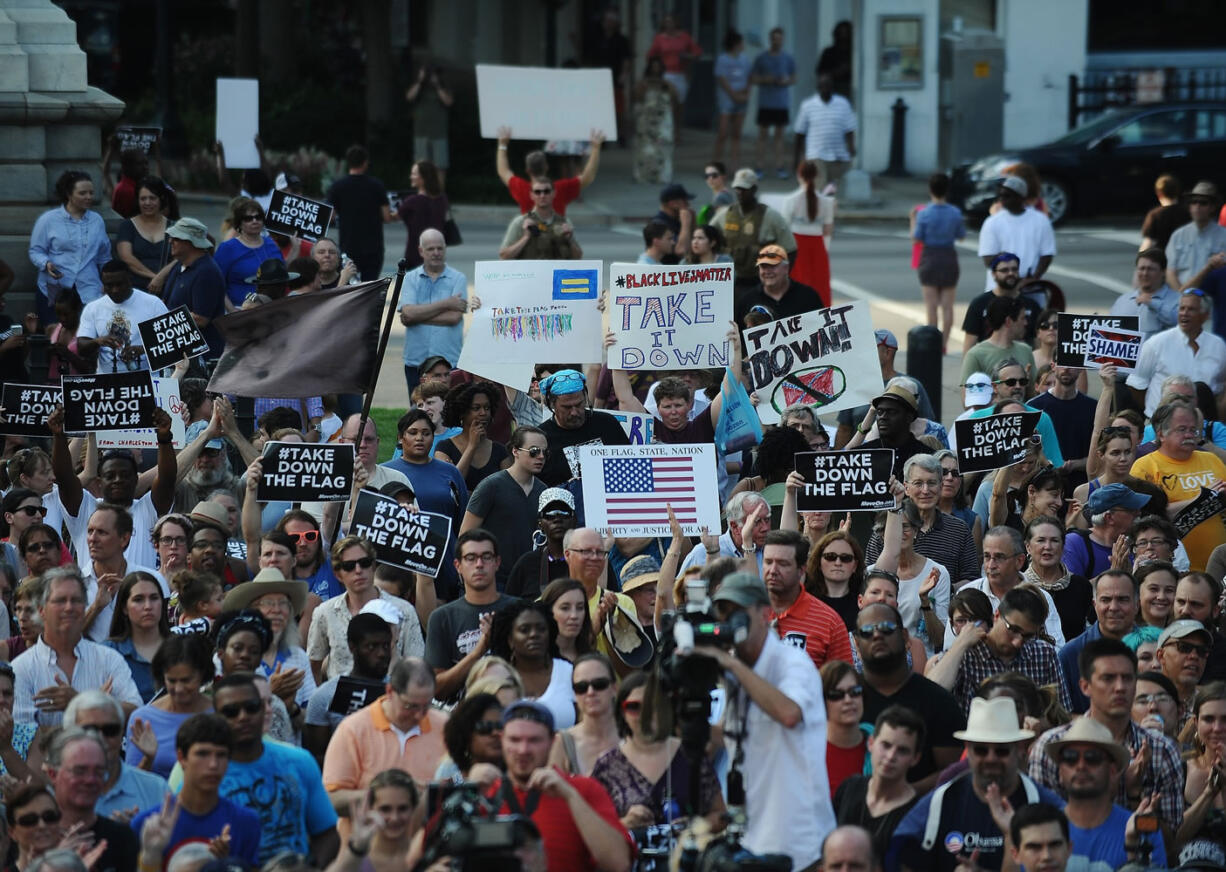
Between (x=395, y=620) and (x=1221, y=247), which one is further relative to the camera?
(x=1221, y=247)

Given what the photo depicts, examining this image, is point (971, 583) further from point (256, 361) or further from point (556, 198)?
point (556, 198)

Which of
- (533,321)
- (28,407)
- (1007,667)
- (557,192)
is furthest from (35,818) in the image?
(557,192)

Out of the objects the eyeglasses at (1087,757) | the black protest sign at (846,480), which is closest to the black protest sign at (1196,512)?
the black protest sign at (846,480)

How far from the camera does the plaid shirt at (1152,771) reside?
8.23 m

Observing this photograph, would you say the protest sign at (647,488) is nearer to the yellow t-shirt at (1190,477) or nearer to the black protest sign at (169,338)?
the yellow t-shirt at (1190,477)

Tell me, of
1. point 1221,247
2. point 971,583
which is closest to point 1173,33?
point 1221,247

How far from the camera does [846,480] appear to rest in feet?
35.3

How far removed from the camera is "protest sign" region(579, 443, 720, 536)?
36.5 ft

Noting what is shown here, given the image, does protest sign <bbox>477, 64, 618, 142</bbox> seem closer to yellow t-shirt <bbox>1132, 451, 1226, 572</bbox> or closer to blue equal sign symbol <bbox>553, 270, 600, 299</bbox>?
blue equal sign symbol <bbox>553, 270, 600, 299</bbox>

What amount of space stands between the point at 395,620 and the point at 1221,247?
33.6 feet

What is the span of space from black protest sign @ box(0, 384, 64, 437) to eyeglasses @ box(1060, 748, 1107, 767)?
20.6 feet

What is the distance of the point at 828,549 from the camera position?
10227mm

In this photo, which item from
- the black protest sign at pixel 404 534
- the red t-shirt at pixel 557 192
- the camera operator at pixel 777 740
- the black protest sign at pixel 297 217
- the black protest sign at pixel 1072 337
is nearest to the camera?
the camera operator at pixel 777 740

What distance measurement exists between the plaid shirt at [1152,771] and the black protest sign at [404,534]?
322 cm
